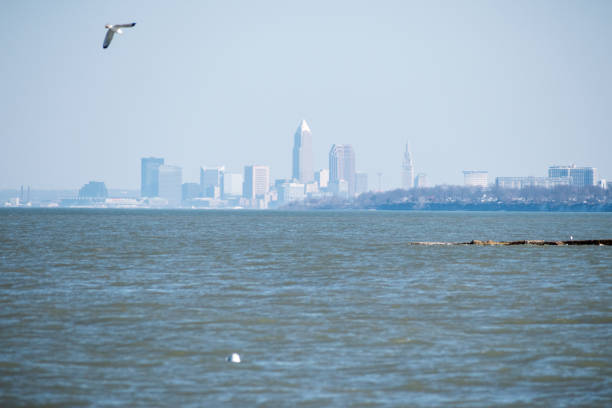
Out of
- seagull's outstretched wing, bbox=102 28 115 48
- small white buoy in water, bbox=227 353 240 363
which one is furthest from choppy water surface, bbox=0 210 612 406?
seagull's outstretched wing, bbox=102 28 115 48

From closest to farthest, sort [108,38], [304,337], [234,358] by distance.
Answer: [234,358], [304,337], [108,38]

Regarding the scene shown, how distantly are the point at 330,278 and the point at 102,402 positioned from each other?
24874mm

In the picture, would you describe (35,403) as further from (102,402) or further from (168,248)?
(168,248)

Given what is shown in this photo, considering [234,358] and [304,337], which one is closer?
[234,358]

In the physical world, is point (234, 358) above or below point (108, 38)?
below

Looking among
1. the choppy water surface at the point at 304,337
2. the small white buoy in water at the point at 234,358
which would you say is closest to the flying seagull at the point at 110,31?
the choppy water surface at the point at 304,337

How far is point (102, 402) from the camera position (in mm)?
16656

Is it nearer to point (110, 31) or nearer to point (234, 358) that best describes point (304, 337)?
point (234, 358)

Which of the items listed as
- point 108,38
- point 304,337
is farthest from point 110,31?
point 304,337

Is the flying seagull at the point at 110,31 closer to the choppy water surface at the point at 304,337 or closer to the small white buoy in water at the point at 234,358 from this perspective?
the choppy water surface at the point at 304,337

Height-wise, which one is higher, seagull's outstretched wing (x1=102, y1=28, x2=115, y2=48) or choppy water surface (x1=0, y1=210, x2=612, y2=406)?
seagull's outstretched wing (x1=102, y1=28, x2=115, y2=48)

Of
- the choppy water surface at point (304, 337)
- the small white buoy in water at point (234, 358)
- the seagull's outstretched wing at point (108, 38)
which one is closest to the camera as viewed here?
the choppy water surface at point (304, 337)

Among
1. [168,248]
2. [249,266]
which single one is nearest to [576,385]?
[249,266]

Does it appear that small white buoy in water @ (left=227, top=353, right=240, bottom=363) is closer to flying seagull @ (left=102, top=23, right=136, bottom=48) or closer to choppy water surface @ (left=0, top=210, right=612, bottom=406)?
choppy water surface @ (left=0, top=210, right=612, bottom=406)
